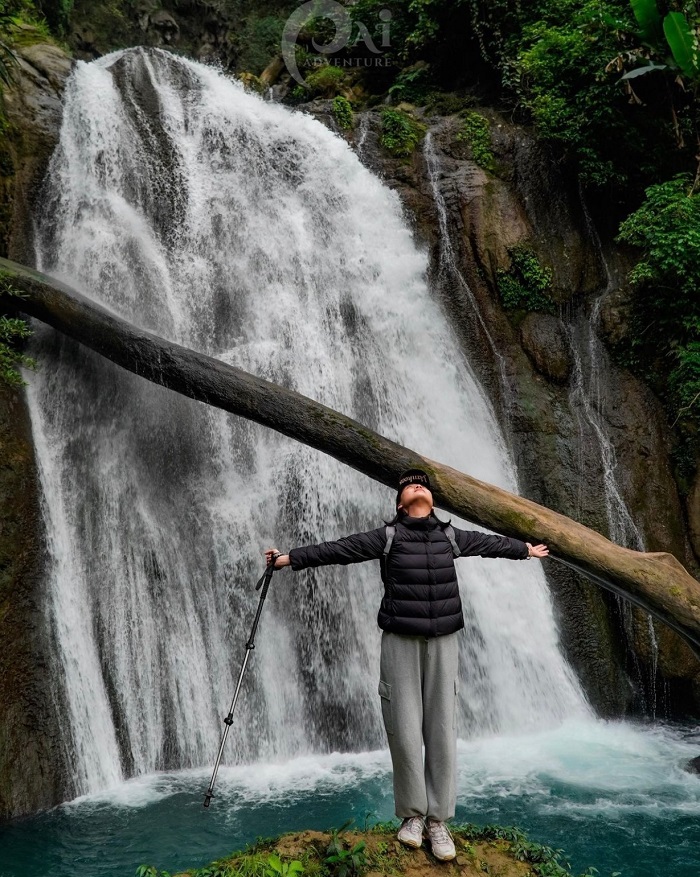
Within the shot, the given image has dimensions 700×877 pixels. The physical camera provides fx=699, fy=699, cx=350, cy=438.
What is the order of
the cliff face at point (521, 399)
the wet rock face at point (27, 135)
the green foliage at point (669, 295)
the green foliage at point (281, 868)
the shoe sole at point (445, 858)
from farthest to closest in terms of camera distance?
1. the green foliage at point (669, 295)
2. the wet rock face at point (27, 135)
3. the cliff face at point (521, 399)
4. the shoe sole at point (445, 858)
5. the green foliage at point (281, 868)

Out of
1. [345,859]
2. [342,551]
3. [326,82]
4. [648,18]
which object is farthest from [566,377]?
[326,82]

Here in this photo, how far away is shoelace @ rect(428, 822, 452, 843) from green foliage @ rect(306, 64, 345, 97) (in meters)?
14.2

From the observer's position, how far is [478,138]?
1123 cm

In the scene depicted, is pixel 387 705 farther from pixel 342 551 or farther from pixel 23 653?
pixel 23 653

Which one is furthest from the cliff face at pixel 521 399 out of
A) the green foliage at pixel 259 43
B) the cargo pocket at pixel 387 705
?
the green foliage at pixel 259 43

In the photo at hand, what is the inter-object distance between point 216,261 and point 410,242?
3.00 m

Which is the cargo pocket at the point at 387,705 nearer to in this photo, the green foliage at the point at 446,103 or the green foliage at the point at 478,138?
the green foliage at the point at 478,138

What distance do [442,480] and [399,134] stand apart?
7820mm

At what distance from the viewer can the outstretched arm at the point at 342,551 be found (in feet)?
11.9

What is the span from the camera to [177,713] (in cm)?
661

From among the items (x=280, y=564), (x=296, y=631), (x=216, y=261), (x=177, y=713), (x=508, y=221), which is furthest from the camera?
(x=508, y=221)

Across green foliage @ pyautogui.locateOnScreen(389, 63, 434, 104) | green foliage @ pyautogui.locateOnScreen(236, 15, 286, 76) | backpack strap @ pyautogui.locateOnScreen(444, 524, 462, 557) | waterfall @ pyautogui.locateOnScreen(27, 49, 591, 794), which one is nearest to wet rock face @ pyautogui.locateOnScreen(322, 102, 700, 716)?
waterfall @ pyautogui.locateOnScreen(27, 49, 591, 794)

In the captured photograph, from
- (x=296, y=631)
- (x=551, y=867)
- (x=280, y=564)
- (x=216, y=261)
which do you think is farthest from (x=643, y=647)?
(x=216, y=261)

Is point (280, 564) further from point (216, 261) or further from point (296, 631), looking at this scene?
point (216, 261)
